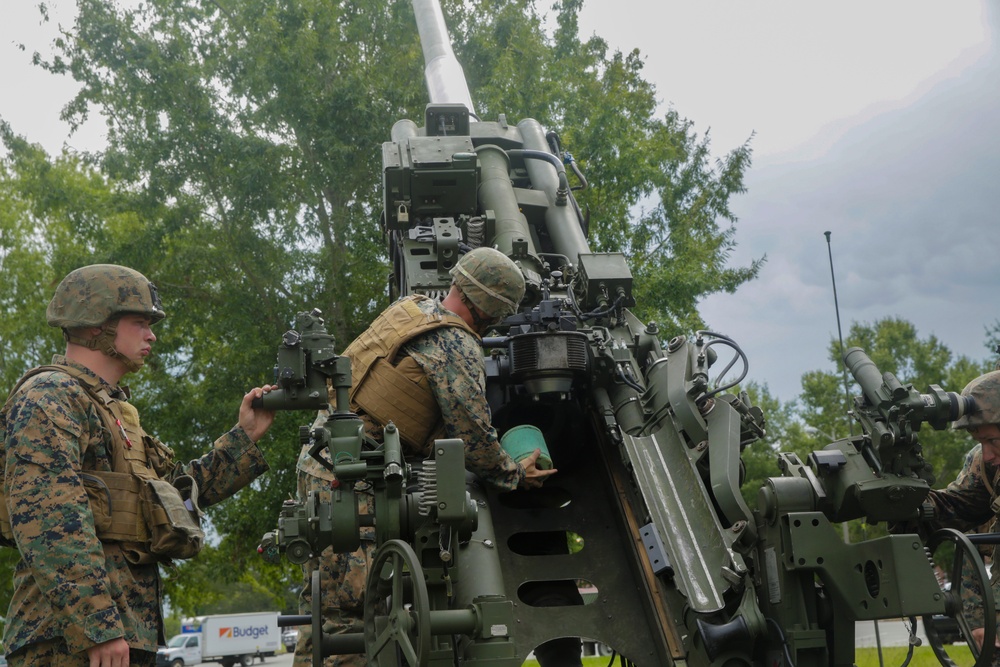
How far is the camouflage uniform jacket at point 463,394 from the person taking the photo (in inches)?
172

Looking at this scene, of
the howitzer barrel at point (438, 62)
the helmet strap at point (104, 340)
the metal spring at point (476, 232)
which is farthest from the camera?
the howitzer barrel at point (438, 62)

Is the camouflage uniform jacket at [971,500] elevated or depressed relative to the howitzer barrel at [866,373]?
depressed

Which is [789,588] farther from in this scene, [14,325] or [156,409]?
[14,325]

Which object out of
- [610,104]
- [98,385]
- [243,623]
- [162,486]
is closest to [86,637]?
[162,486]

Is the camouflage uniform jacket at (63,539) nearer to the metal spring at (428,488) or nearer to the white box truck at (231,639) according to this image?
the metal spring at (428,488)

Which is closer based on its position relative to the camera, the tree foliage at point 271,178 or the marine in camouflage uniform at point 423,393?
the marine in camouflage uniform at point 423,393

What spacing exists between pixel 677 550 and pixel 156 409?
36.7ft

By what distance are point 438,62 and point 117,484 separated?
7.60m

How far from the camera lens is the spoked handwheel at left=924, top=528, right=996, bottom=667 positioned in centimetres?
365

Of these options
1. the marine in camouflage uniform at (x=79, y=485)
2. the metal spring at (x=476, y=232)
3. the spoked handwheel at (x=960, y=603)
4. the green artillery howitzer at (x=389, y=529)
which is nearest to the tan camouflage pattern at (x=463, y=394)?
the green artillery howitzer at (x=389, y=529)

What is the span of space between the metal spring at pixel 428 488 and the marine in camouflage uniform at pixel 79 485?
963mm

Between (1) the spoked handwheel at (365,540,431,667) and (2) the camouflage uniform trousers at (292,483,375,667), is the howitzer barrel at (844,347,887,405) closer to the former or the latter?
(1) the spoked handwheel at (365,540,431,667)

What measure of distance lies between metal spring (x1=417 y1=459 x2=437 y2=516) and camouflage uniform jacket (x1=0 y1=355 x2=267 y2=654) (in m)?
0.99

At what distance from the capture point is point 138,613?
3549mm
